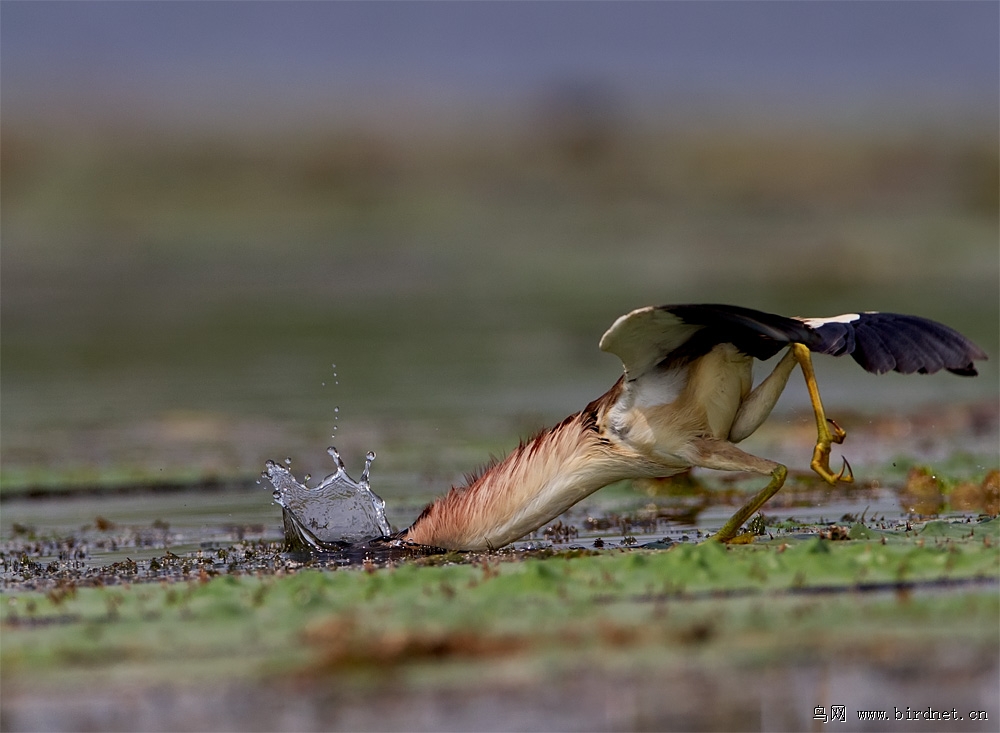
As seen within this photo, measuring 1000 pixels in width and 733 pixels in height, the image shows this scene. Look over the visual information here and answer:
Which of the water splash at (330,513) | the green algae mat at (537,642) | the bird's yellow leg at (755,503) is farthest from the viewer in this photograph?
the water splash at (330,513)

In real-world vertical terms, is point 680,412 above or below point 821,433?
above

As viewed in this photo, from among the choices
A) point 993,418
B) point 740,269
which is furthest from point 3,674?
point 740,269

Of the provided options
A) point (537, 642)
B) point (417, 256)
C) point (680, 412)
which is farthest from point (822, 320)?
point (417, 256)

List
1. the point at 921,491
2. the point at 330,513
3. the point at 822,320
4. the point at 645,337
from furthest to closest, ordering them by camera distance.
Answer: the point at 921,491 → the point at 330,513 → the point at 822,320 → the point at 645,337

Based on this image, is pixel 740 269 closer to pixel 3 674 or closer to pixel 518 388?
pixel 518 388

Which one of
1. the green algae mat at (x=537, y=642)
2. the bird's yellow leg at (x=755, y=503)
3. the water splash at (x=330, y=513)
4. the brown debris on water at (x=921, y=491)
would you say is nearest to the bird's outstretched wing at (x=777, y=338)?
the bird's yellow leg at (x=755, y=503)

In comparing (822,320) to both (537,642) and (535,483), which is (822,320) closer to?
(535,483)

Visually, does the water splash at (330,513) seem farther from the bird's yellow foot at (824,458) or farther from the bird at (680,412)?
the bird's yellow foot at (824,458)
